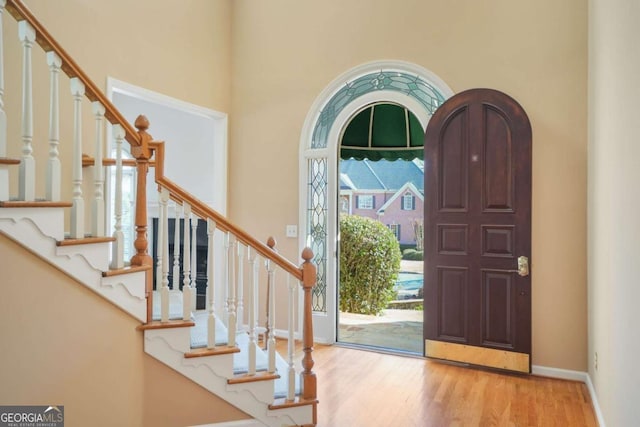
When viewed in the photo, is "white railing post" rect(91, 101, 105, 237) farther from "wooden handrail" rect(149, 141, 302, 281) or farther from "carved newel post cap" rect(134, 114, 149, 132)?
"wooden handrail" rect(149, 141, 302, 281)

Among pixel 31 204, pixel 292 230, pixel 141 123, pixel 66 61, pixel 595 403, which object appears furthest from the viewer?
pixel 292 230

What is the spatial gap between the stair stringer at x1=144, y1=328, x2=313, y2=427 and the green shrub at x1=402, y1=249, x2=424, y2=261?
4.93 metres

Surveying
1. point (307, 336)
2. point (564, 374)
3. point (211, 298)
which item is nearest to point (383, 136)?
point (564, 374)

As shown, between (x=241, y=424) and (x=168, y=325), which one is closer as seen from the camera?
(x=168, y=325)

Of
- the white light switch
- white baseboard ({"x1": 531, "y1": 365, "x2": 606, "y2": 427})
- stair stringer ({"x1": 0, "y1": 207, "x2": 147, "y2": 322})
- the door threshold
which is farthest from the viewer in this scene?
the white light switch

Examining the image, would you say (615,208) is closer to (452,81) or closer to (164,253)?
A: (452,81)

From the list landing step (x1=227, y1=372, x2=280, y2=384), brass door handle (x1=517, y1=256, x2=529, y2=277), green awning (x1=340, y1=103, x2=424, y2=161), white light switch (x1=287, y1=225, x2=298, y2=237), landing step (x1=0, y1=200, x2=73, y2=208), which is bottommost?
landing step (x1=227, y1=372, x2=280, y2=384)

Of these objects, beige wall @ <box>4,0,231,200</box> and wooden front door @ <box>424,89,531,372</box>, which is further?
wooden front door @ <box>424,89,531,372</box>

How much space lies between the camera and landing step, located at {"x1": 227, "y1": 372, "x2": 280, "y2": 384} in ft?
8.75

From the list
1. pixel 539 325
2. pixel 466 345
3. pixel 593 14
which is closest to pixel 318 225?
pixel 466 345

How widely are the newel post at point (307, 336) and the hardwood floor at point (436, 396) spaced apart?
24 cm

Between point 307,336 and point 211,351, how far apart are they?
2.03 ft

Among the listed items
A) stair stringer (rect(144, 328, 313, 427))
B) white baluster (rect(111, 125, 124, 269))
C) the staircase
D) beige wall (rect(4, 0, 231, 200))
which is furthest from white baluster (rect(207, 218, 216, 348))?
beige wall (rect(4, 0, 231, 200))

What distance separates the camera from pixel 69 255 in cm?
221
